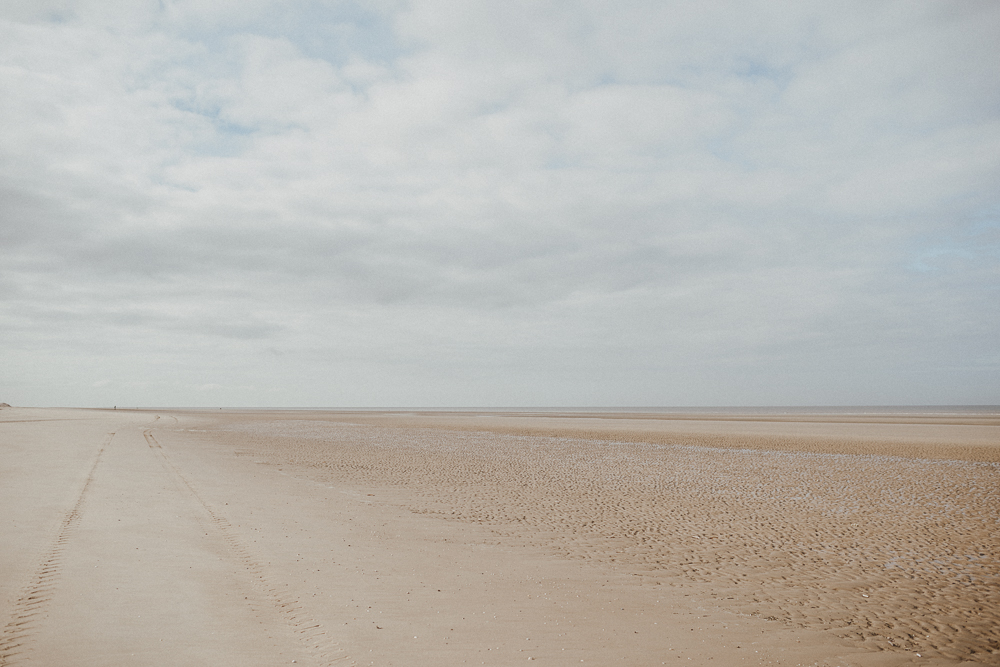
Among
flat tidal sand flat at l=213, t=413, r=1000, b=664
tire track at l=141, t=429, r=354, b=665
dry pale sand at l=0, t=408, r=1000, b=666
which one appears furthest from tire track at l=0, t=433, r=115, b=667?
flat tidal sand flat at l=213, t=413, r=1000, b=664

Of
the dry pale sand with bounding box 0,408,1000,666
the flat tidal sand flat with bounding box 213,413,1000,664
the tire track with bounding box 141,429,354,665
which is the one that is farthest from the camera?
the flat tidal sand flat with bounding box 213,413,1000,664

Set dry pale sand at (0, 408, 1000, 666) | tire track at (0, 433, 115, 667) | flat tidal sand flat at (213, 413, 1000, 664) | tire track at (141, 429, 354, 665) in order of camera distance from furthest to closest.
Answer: flat tidal sand flat at (213, 413, 1000, 664), dry pale sand at (0, 408, 1000, 666), tire track at (141, 429, 354, 665), tire track at (0, 433, 115, 667)

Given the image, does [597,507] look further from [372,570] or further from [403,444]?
[403,444]

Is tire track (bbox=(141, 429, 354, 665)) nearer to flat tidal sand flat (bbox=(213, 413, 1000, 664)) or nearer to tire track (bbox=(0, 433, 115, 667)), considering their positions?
tire track (bbox=(0, 433, 115, 667))

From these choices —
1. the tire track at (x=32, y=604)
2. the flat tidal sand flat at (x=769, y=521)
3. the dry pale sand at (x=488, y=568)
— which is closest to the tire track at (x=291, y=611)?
the dry pale sand at (x=488, y=568)

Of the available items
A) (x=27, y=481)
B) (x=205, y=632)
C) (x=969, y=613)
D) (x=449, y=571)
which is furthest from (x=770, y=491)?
(x=27, y=481)

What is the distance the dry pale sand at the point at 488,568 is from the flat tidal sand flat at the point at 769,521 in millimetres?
85

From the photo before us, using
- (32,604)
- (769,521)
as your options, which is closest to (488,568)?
(32,604)

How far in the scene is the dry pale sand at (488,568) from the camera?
23.0 ft

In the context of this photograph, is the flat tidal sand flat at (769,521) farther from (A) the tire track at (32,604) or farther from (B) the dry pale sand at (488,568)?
(A) the tire track at (32,604)

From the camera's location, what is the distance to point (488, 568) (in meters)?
10.3

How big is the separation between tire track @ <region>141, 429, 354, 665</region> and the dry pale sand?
0.13 ft

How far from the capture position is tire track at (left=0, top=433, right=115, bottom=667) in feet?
20.4

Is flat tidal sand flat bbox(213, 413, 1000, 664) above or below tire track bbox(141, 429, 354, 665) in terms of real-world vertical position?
below
